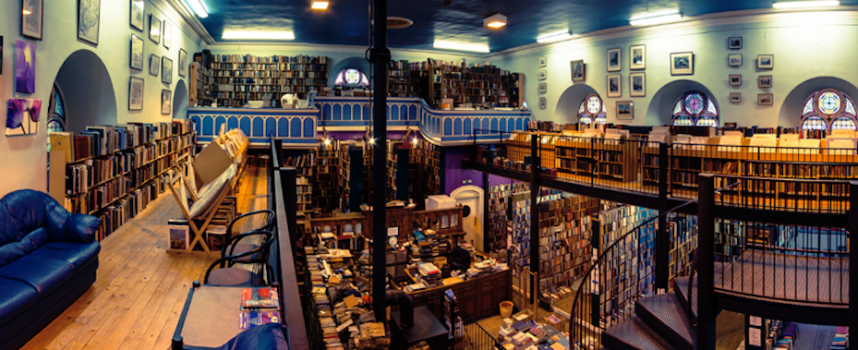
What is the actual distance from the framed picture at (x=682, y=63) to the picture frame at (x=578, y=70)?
2.80 metres

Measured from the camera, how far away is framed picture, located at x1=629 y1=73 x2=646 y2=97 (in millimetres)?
13898

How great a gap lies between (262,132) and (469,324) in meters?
6.83

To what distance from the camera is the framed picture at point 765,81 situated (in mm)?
11750

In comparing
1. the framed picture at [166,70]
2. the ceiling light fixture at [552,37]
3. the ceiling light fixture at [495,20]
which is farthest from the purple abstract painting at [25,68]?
the ceiling light fixture at [552,37]

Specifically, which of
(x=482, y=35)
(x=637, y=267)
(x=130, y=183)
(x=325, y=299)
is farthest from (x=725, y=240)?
(x=130, y=183)

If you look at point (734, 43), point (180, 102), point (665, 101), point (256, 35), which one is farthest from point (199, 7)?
point (734, 43)

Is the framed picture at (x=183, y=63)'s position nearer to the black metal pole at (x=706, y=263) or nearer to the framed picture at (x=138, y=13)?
the framed picture at (x=138, y=13)

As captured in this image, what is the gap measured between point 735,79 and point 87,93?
45.6 ft

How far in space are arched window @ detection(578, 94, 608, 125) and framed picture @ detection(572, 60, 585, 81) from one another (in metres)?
1.15

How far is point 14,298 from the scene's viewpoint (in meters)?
2.93

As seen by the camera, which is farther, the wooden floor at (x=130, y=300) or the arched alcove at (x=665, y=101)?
the arched alcove at (x=665, y=101)

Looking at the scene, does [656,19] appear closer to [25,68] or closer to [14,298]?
[25,68]

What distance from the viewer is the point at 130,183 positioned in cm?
686

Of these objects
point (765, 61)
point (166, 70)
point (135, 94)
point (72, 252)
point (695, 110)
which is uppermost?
point (765, 61)
